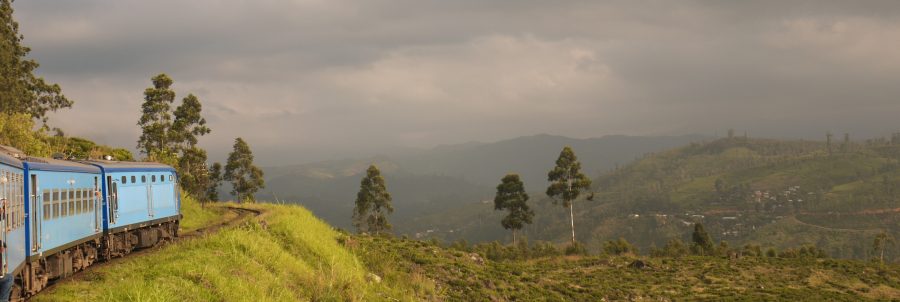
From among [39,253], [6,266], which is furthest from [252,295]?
[39,253]

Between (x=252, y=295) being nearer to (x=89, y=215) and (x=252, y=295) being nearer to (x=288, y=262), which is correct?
(x=288, y=262)

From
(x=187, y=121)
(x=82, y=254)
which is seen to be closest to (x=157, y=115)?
(x=187, y=121)

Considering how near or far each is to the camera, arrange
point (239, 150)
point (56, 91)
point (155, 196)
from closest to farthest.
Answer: point (155, 196) → point (56, 91) → point (239, 150)

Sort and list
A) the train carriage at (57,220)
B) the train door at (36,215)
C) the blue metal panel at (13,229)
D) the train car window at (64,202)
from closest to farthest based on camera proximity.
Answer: the blue metal panel at (13,229) → the train carriage at (57,220) → the train door at (36,215) → the train car window at (64,202)

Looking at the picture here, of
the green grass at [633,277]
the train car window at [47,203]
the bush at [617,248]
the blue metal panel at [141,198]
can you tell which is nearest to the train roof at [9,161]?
the train car window at [47,203]

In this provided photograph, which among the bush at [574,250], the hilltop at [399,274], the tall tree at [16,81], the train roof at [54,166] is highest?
the tall tree at [16,81]

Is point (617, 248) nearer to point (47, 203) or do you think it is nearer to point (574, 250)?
point (574, 250)

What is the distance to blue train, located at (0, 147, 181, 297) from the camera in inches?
571

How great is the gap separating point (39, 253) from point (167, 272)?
14.1 ft

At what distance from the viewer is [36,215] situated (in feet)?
53.6

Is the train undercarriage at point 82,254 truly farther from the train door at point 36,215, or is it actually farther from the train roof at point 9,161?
the train roof at point 9,161

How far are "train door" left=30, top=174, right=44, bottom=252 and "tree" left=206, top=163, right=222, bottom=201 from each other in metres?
66.5

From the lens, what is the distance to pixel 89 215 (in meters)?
21.8

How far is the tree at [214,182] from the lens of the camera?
8102cm
